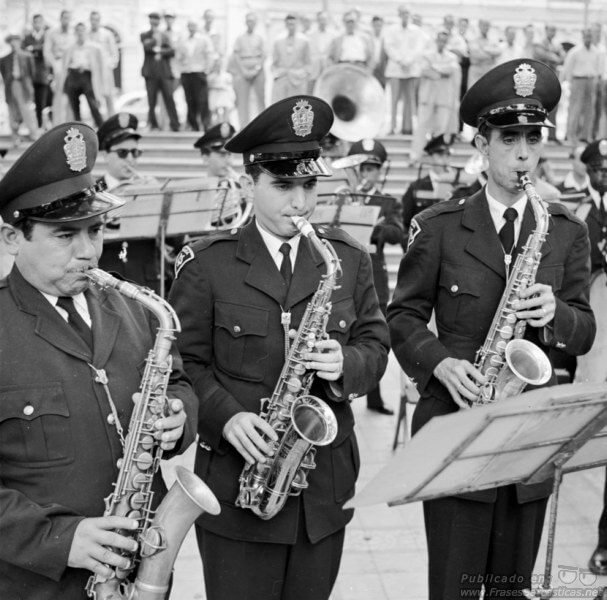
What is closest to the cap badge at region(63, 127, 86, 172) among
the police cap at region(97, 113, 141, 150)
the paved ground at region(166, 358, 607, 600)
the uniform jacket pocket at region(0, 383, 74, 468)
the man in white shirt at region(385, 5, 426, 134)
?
the uniform jacket pocket at region(0, 383, 74, 468)

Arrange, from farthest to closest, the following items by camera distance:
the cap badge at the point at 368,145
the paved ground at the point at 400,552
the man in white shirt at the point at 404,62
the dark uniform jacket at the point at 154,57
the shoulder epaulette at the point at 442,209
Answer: the man in white shirt at the point at 404,62, the dark uniform jacket at the point at 154,57, the cap badge at the point at 368,145, the paved ground at the point at 400,552, the shoulder epaulette at the point at 442,209

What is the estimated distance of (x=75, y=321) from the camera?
3139mm

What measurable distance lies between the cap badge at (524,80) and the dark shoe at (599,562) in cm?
289

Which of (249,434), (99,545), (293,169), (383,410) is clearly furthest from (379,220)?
(99,545)

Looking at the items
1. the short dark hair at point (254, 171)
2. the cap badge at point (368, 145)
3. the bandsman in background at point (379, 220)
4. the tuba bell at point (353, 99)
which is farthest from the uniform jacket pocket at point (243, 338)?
the tuba bell at point (353, 99)

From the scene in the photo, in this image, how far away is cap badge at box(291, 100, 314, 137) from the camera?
3699mm

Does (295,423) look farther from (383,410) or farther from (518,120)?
(383,410)

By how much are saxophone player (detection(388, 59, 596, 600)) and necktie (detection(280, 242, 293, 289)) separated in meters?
0.66

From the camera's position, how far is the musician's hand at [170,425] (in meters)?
3.09

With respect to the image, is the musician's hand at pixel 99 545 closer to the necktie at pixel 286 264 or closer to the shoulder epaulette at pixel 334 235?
the necktie at pixel 286 264

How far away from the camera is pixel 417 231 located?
421 cm

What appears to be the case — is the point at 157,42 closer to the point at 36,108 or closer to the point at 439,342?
the point at 36,108

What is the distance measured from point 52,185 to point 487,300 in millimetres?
1865

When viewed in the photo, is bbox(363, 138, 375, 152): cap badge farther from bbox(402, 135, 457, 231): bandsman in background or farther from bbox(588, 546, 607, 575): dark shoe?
bbox(588, 546, 607, 575): dark shoe
